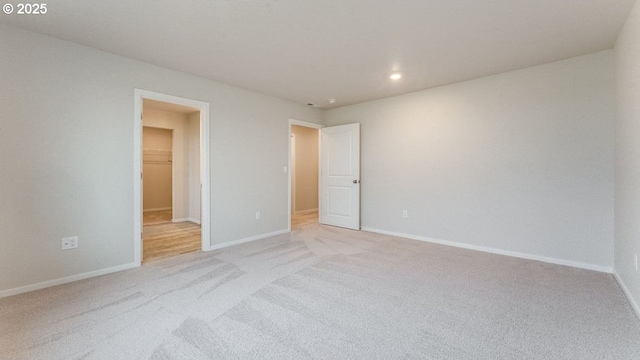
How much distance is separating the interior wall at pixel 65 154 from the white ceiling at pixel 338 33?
0.21 m

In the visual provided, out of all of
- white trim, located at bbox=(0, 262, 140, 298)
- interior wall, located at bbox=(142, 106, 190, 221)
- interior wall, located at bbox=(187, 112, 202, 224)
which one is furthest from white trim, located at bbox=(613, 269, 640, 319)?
interior wall, located at bbox=(142, 106, 190, 221)

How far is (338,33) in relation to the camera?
262cm

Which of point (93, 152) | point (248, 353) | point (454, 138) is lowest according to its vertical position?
point (248, 353)

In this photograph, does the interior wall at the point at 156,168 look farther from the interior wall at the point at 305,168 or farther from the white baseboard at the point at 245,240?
the white baseboard at the point at 245,240

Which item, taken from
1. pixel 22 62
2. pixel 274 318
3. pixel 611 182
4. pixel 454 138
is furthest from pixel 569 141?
pixel 22 62

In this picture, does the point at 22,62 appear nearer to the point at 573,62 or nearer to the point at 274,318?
the point at 274,318

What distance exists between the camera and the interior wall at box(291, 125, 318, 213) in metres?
7.35

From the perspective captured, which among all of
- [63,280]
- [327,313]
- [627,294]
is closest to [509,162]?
[627,294]

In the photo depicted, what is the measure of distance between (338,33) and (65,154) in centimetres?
302

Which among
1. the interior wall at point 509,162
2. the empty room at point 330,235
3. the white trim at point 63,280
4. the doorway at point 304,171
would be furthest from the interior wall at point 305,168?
the white trim at point 63,280

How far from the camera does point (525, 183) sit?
3.54 metres

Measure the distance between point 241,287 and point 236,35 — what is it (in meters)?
2.47

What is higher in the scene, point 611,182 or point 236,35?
point 236,35

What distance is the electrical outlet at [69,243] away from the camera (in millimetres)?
2779
